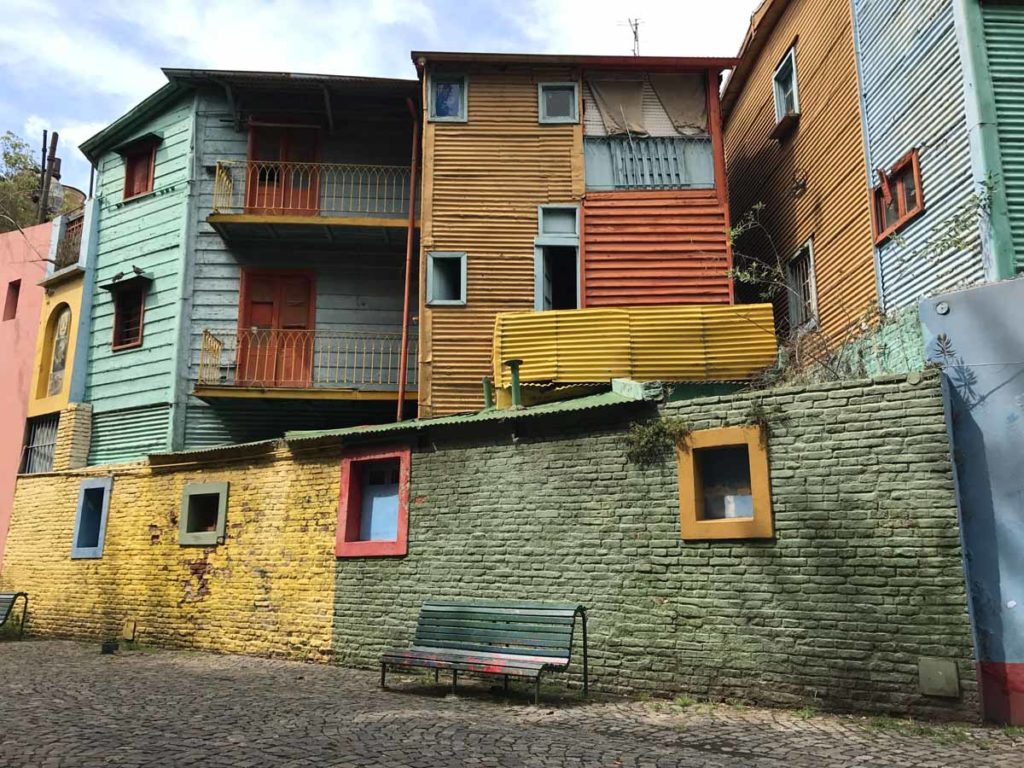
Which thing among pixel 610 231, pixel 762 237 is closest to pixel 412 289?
pixel 610 231

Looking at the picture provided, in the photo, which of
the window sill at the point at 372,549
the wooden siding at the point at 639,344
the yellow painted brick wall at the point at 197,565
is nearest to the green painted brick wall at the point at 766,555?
the window sill at the point at 372,549

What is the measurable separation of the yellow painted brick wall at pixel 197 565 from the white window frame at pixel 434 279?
3.66m

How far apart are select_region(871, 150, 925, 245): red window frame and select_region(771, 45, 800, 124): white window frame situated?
3290 millimetres

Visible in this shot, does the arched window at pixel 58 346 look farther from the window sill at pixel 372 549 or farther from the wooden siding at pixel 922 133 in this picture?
the wooden siding at pixel 922 133

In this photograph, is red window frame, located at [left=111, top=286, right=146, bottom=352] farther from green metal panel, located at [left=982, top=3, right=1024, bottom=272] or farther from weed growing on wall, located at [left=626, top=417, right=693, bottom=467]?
green metal panel, located at [left=982, top=3, right=1024, bottom=272]

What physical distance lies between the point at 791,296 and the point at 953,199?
15.5 feet

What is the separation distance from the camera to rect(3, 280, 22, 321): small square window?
60.6 ft

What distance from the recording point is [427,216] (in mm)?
13945

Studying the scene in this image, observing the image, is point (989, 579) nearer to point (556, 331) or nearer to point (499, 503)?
point (499, 503)

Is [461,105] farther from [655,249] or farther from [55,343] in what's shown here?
[55,343]

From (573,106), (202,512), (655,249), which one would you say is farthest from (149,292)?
(655,249)

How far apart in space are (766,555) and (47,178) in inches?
975

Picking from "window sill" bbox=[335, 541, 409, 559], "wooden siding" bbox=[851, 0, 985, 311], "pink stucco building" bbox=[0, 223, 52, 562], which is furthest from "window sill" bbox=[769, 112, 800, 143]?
"pink stucco building" bbox=[0, 223, 52, 562]

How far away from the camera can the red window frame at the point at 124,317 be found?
50.9 ft
